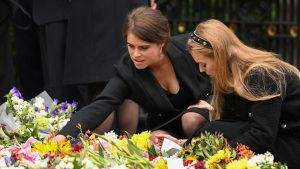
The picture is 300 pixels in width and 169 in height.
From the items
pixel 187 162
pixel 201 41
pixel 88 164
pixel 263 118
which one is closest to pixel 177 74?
pixel 201 41

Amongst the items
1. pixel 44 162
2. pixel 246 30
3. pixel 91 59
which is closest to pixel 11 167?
pixel 44 162

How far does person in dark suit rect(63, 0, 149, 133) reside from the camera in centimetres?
618

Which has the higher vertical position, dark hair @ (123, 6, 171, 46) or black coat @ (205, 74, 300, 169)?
dark hair @ (123, 6, 171, 46)

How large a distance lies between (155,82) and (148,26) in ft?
1.17

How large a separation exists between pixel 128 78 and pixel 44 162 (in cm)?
170

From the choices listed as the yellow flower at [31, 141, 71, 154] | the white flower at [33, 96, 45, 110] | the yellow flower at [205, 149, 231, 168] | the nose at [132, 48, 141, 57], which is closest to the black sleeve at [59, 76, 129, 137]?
the nose at [132, 48, 141, 57]

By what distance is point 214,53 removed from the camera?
5.04 metres

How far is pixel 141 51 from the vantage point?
17.9 feet

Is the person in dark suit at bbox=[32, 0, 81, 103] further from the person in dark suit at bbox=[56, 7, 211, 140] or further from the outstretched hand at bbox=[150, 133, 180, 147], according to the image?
the outstretched hand at bbox=[150, 133, 180, 147]

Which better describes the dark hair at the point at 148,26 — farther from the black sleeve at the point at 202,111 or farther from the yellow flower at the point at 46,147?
the yellow flower at the point at 46,147

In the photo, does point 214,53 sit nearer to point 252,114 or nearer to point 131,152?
point 252,114

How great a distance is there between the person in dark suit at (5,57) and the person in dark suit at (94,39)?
0.59 meters

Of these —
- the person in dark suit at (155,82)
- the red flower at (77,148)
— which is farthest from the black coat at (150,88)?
the red flower at (77,148)

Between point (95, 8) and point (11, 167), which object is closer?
point (11, 167)
